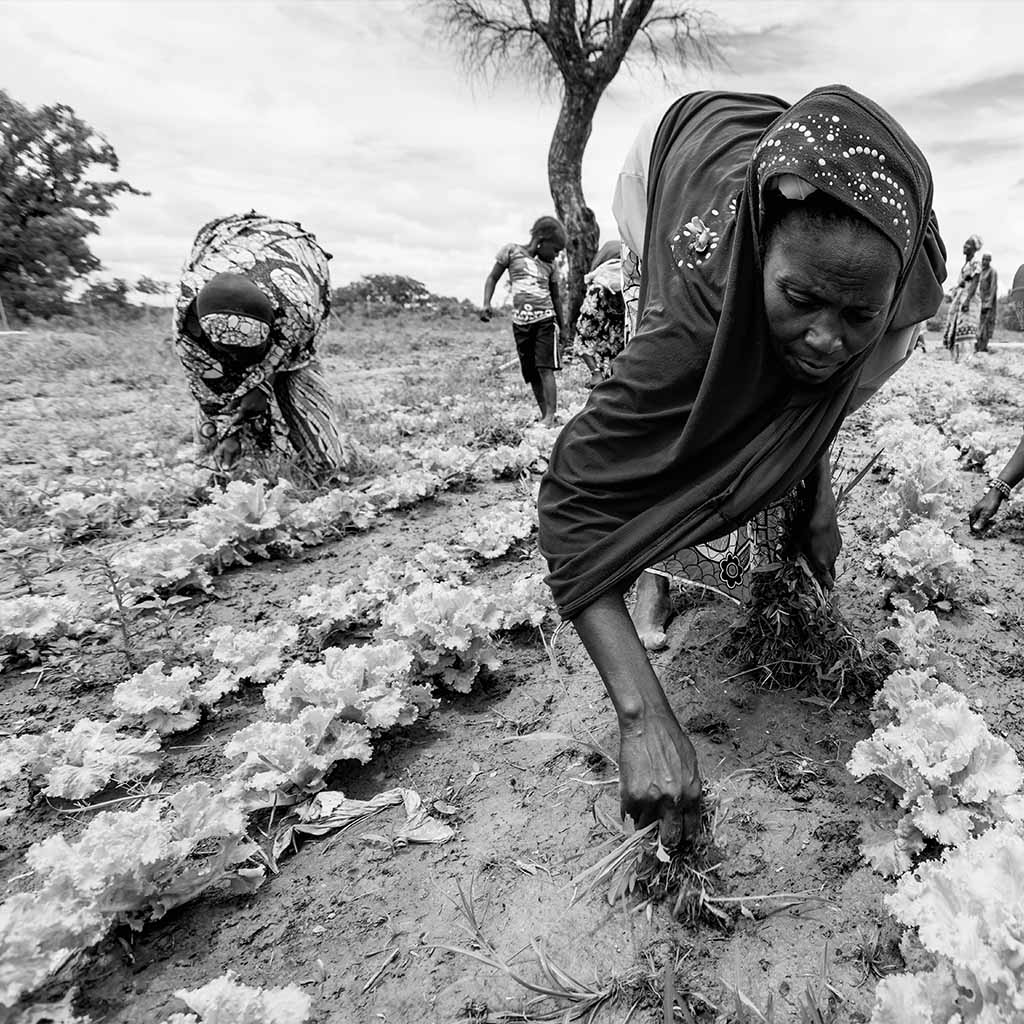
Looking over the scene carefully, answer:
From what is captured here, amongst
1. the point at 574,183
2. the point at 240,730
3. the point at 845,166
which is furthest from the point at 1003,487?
the point at 574,183

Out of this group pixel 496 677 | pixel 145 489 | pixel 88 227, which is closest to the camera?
pixel 496 677

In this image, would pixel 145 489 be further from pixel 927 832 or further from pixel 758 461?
pixel 927 832

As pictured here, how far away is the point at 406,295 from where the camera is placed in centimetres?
2370

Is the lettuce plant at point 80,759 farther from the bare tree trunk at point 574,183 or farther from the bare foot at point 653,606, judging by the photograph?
the bare tree trunk at point 574,183

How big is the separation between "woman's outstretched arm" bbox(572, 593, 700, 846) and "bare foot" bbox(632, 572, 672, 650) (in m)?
0.94

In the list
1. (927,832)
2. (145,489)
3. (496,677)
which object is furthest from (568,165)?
(927,832)

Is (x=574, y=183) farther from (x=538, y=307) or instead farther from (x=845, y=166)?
(x=845, y=166)

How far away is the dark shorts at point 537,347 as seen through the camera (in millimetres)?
6453

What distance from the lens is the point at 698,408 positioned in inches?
64.7

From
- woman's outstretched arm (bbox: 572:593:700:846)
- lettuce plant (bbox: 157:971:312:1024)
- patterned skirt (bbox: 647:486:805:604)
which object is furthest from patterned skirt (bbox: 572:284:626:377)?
lettuce plant (bbox: 157:971:312:1024)

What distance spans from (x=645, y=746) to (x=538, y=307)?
5.58 m

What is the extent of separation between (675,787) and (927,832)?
1.83 feet

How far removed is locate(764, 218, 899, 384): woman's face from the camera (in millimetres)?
1342

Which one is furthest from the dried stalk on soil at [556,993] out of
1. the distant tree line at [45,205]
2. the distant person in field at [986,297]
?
the distant tree line at [45,205]
